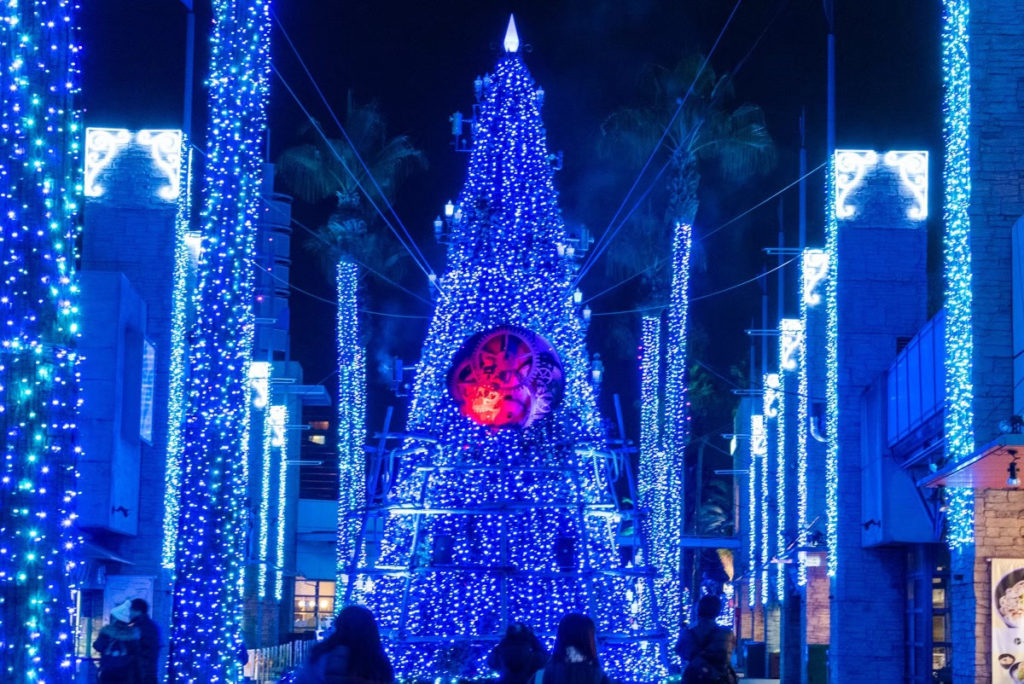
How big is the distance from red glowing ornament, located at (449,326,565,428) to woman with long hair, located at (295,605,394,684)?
1827 cm

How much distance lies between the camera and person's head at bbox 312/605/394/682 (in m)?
8.80

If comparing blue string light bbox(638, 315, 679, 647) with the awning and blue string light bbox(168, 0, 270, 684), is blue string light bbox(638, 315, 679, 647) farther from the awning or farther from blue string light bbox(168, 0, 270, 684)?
blue string light bbox(168, 0, 270, 684)

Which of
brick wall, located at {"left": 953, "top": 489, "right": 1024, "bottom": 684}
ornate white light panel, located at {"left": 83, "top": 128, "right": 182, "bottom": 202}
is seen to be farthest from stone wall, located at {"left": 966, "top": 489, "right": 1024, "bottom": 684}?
ornate white light panel, located at {"left": 83, "top": 128, "right": 182, "bottom": 202}

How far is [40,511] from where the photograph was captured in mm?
10680

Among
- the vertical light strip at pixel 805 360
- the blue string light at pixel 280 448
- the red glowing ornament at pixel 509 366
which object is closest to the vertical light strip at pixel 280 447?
the blue string light at pixel 280 448

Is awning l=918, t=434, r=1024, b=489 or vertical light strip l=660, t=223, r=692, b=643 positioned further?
vertical light strip l=660, t=223, r=692, b=643

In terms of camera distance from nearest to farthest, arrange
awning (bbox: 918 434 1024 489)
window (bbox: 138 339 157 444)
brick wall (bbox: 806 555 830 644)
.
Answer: awning (bbox: 918 434 1024 489)
window (bbox: 138 339 157 444)
brick wall (bbox: 806 555 830 644)

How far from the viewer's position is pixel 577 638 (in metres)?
10.8

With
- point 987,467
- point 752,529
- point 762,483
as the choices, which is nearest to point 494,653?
point 987,467

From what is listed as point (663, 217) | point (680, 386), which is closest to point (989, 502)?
point (680, 386)

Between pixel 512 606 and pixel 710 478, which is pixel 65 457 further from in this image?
pixel 710 478

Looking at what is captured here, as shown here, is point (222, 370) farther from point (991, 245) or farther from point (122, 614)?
point (991, 245)

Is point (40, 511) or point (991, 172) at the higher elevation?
point (991, 172)

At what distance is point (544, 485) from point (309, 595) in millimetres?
47930
